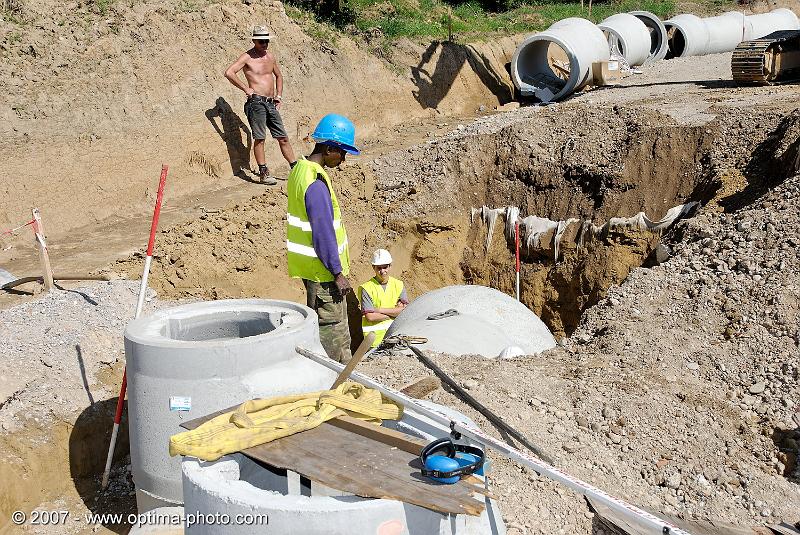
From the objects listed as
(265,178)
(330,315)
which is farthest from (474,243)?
(330,315)

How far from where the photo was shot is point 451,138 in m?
12.4

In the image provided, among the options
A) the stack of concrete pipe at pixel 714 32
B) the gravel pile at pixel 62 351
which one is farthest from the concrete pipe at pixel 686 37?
the gravel pile at pixel 62 351

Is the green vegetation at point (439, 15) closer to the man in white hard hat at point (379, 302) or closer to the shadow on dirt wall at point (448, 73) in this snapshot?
the shadow on dirt wall at point (448, 73)

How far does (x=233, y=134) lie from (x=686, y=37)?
14.9 metres

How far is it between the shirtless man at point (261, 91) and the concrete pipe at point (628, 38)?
1089cm

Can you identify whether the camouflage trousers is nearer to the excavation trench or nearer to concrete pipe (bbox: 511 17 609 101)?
the excavation trench

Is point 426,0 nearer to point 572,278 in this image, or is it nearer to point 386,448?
point 572,278

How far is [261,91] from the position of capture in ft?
36.1

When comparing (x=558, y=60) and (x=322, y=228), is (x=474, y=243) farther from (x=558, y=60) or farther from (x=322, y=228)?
(x=558, y=60)

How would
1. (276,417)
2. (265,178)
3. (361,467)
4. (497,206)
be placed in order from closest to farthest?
(361,467) < (276,417) < (265,178) < (497,206)

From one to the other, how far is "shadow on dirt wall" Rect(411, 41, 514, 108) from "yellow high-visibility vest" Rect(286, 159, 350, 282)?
33.6 feet

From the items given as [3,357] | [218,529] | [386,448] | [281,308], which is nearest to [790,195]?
[281,308]

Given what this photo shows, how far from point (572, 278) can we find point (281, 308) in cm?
630

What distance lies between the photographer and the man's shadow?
456 inches
